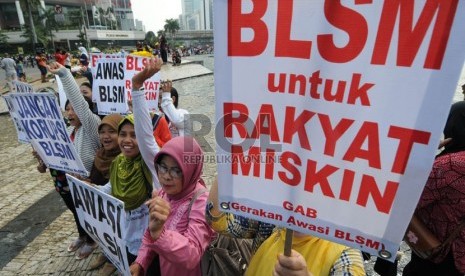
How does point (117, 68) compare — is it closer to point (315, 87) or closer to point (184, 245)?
point (184, 245)

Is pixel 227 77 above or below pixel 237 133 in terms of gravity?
above

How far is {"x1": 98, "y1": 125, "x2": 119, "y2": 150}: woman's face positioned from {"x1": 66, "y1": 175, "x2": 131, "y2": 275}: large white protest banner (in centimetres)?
71

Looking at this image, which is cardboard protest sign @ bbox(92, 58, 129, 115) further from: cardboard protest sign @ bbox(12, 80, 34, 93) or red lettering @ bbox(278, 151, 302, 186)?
red lettering @ bbox(278, 151, 302, 186)

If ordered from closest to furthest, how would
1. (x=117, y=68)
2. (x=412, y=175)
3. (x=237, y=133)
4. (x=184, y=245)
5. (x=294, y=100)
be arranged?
(x=412, y=175) < (x=294, y=100) < (x=237, y=133) < (x=184, y=245) < (x=117, y=68)

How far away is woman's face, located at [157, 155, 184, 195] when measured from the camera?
6.35 feet

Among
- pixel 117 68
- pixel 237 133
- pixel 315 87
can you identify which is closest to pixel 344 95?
pixel 315 87

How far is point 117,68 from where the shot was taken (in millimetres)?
3955

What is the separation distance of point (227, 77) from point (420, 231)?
5.24 ft

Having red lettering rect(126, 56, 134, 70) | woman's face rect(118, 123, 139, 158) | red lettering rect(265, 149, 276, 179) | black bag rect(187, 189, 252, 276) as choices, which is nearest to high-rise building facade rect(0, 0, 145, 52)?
red lettering rect(126, 56, 134, 70)

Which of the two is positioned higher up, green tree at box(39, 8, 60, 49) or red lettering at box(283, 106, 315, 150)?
green tree at box(39, 8, 60, 49)

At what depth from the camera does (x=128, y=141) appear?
97.7 inches

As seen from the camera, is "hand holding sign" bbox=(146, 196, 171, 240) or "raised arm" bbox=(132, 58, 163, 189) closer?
"hand holding sign" bbox=(146, 196, 171, 240)

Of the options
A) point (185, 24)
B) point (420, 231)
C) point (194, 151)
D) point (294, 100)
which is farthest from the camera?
point (185, 24)

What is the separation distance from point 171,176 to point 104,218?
509mm
